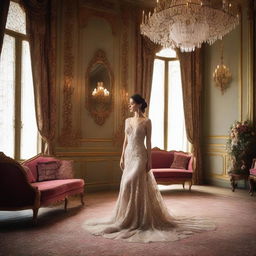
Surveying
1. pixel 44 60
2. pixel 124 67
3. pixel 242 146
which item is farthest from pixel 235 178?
pixel 44 60

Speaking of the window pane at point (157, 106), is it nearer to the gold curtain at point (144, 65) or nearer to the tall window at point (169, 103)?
the tall window at point (169, 103)

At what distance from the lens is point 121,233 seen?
3.58 metres

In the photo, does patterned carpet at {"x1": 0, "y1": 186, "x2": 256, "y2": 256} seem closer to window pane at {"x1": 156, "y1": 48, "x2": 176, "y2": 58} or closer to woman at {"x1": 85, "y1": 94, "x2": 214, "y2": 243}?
woman at {"x1": 85, "y1": 94, "x2": 214, "y2": 243}

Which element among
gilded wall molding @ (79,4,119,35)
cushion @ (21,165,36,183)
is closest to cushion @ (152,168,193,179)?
cushion @ (21,165,36,183)

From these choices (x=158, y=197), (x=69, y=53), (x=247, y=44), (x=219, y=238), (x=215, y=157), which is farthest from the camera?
(x=215, y=157)

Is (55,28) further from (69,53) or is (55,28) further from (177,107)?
(177,107)

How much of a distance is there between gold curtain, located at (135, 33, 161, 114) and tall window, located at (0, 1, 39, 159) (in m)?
2.47

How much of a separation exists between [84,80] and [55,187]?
2.89 metres

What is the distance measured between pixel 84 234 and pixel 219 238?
1524 millimetres

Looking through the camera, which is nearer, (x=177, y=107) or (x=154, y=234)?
(x=154, y=234)

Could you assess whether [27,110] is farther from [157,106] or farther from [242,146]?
[242,146]

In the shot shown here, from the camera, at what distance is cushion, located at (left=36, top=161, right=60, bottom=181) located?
5090 millimetres

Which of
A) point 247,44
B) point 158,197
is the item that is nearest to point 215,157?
point 247,44

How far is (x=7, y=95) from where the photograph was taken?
5.71 metres
